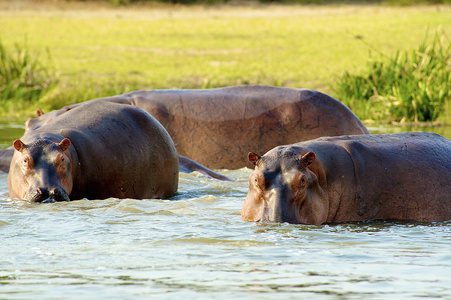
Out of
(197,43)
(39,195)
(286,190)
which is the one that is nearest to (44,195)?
(39,195)

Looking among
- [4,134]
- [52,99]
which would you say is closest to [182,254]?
[4,134]

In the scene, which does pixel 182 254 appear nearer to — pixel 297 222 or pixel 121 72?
pixel 297 222

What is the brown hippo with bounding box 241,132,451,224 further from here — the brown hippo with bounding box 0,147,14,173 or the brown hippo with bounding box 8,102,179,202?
the brown hippo with bounding box 0,147,14,173

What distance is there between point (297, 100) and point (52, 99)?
656cm

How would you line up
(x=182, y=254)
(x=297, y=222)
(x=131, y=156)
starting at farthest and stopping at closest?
(x=131, y=156)
(x=297, y=222)
(x=182, y=254)

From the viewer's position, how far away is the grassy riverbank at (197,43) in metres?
16.5

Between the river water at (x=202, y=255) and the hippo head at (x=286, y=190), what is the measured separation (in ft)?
0.32

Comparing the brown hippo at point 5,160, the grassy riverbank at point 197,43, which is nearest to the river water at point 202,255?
the brown hippo at point 5,160

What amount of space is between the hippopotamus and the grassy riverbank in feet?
14.1

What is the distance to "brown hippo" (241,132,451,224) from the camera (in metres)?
5.11

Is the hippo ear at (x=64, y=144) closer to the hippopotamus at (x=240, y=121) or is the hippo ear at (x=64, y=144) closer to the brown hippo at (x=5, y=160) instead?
the brown hippo at (x=5, y=160)

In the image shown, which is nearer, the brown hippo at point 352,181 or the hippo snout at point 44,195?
the brown hippo at point 352,181

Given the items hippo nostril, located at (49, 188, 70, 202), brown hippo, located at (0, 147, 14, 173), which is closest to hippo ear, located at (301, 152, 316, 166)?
hippo nostril, located at (49, 188, 70, 202)

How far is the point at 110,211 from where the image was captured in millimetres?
5758
